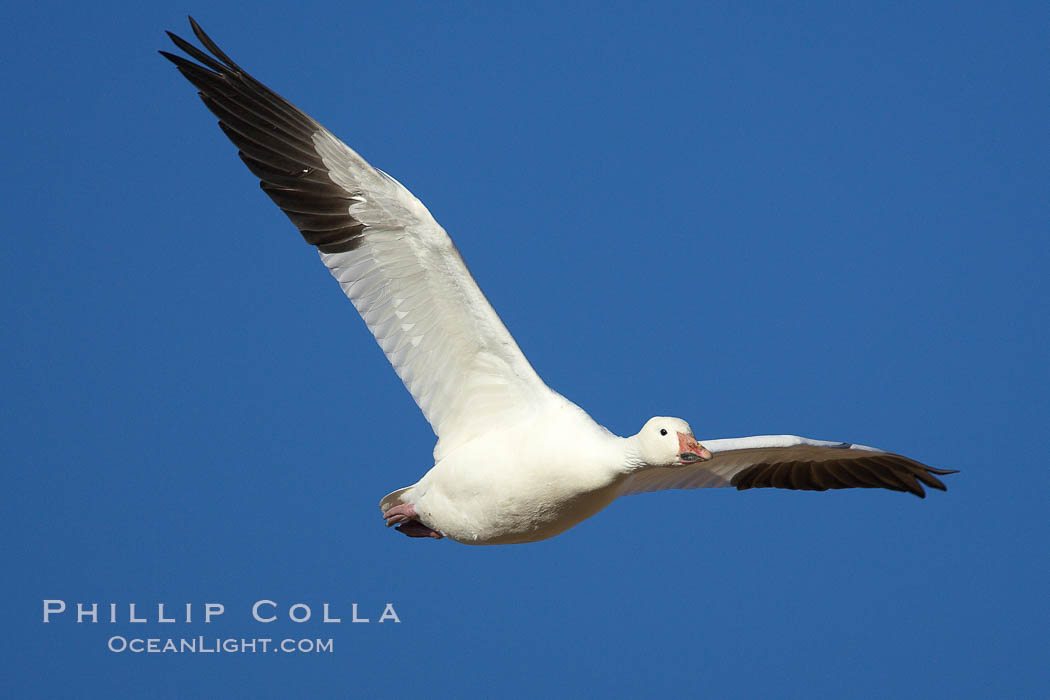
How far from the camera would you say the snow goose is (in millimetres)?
9078

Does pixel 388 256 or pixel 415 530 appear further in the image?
pixel 415 530

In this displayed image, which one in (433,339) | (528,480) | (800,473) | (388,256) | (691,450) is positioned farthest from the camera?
(800,473)

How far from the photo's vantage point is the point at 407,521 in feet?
32.8

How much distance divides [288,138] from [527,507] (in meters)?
3.14

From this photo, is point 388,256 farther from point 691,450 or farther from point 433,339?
point 691,450

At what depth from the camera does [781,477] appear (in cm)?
1056

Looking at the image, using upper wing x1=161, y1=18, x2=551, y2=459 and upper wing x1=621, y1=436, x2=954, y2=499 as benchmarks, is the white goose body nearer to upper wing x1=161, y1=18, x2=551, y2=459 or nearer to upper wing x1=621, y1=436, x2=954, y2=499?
upper wing x1=161, y1=18, x2=551, y2=459

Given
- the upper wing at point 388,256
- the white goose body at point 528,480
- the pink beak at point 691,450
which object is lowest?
the pink beak at point 691,450

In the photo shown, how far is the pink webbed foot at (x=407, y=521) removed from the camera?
9930 millimetres

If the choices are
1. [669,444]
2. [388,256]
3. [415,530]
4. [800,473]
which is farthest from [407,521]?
[800,473]

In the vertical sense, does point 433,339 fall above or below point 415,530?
above

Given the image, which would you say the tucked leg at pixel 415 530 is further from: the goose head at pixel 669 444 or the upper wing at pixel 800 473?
the goose head at pixel 669 444

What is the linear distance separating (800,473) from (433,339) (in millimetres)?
3115

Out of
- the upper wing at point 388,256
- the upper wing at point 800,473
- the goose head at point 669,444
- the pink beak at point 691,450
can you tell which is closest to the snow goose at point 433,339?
the upper wing at point 388,256
